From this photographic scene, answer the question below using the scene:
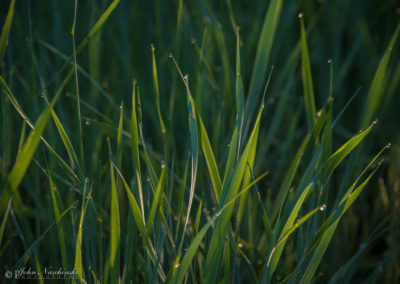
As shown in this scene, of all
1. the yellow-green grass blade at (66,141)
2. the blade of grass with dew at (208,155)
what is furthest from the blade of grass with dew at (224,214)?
the yellow-green grass blade at (66,141)

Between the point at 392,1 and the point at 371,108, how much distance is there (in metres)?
0.59

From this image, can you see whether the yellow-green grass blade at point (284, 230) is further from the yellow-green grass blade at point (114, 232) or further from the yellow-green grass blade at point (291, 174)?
the yellow-green grass blade at point (114, 232)

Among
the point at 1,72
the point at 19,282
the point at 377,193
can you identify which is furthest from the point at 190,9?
the point at 19,282

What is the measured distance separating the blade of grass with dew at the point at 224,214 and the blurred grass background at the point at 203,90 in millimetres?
109

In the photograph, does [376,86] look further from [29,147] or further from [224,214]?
[29,147]

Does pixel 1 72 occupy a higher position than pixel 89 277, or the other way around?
pixel 1 72

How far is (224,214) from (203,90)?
307mm

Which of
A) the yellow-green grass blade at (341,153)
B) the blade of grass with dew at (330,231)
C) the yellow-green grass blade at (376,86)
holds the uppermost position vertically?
the yellow-green grass blade at (376,86)

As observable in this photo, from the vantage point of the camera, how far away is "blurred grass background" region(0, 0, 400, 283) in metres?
0.70

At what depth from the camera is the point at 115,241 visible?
0.48 meters

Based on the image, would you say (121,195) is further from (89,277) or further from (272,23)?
(272,23)

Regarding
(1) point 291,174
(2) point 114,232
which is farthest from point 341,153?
(2) point 114,232

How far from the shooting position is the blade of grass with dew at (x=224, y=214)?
0.47 m

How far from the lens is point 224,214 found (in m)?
0.49
